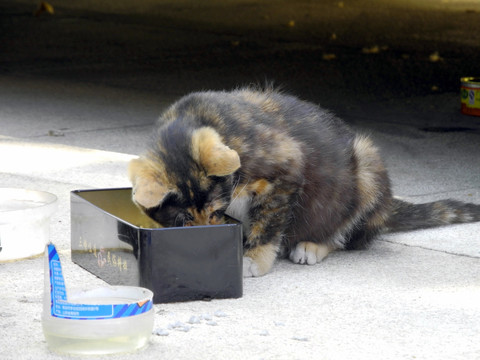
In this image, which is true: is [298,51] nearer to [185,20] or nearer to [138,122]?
[185,20]

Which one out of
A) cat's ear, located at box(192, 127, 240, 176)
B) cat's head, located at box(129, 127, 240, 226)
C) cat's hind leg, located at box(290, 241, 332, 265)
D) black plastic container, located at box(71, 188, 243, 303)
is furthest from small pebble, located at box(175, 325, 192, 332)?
cat's hind leg, located at box(290, 241, 332, 265)

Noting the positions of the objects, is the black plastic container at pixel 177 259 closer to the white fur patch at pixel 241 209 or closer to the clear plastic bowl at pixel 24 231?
the white fur patch at pixel 241 209

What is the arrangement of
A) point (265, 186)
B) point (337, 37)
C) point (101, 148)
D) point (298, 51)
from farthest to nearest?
point (337, 37)
point (298, 51)
point (101, 148)
point (265, 186)

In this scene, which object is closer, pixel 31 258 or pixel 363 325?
pixel 363 325

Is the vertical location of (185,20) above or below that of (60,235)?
above

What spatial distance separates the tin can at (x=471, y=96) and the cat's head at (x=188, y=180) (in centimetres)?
440

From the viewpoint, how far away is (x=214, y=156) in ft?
12.2

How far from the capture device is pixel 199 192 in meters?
3.78

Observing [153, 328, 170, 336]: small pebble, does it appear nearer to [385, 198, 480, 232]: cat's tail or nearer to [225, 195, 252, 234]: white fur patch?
[225, 195, 252, 234]: white fur patch

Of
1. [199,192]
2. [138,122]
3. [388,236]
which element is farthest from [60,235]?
[138,122]

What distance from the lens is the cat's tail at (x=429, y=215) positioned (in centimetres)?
491

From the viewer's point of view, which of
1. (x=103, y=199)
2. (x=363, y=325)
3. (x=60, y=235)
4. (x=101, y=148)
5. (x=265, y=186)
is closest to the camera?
(x=363, y=325)

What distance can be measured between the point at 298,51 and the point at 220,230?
8.09 m

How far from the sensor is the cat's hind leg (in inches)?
173
